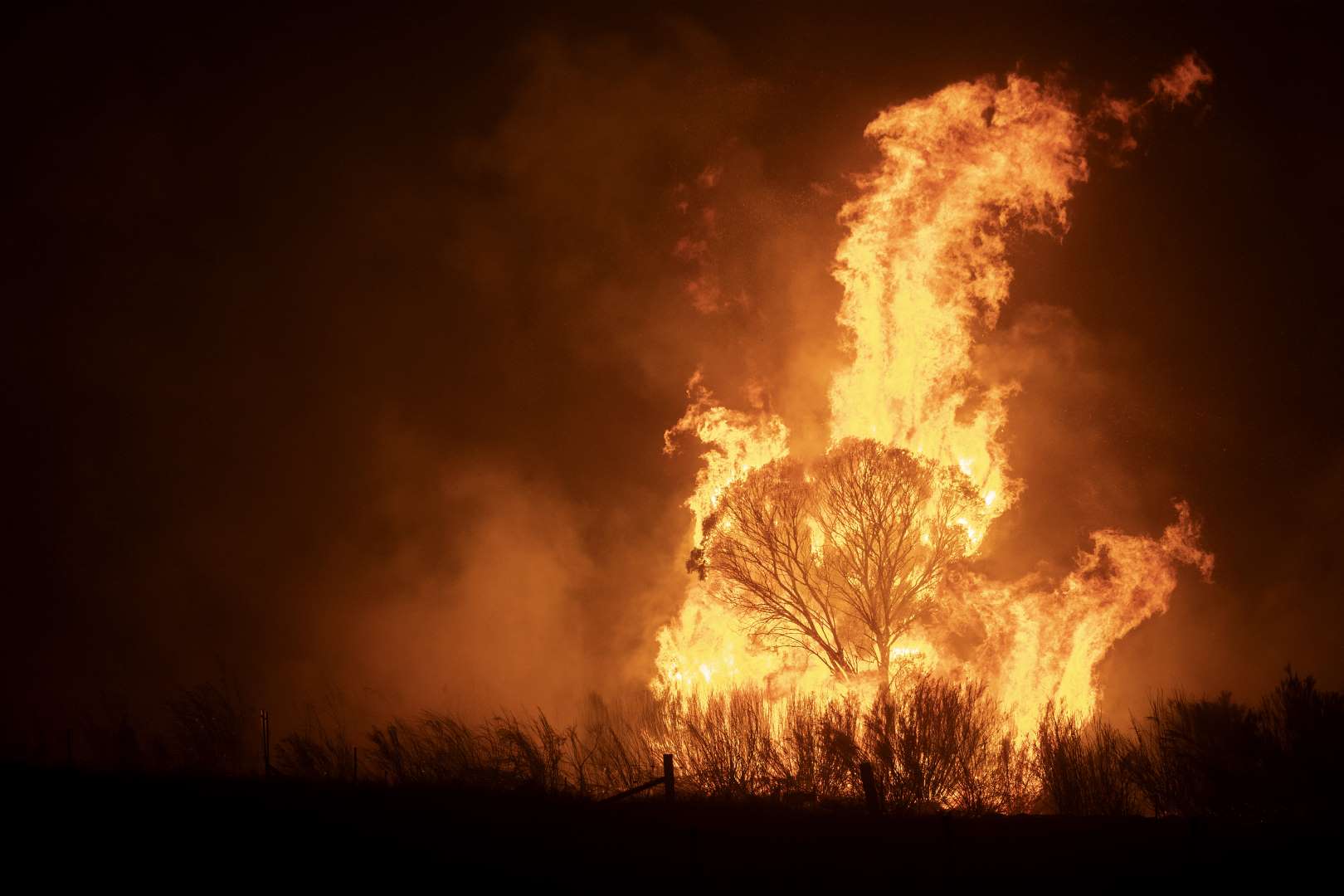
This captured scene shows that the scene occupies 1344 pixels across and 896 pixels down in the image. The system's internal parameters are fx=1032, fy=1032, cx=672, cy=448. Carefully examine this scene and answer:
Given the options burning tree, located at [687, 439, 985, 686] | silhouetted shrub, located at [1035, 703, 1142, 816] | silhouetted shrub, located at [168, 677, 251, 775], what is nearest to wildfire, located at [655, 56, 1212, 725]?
burning tree, located at [687, 439, 985, 686]

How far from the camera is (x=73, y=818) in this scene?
1459 cm

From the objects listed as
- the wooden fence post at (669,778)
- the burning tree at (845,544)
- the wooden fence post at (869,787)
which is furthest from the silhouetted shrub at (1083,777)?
the wooden fence post at (669,778)

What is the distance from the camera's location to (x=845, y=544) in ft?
73.5

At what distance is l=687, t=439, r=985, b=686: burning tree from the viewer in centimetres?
2184

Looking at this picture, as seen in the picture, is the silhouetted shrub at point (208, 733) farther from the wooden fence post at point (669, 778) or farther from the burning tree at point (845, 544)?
the wooden fence post at point (669, 778)

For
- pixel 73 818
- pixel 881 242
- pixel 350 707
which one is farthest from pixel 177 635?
pixel 881 242

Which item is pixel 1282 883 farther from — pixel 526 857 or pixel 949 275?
pixel 949 275

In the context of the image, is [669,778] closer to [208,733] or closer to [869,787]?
[869,787]

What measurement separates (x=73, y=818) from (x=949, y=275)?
19.6 m

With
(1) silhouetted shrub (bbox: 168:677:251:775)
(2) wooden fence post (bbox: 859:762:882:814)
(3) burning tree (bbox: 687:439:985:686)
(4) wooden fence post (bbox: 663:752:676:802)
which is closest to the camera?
(2) wooden fence post (bbox: 859:762:882:814)

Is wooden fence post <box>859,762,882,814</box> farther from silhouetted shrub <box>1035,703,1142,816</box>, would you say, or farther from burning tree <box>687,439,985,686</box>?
burning tree <box>687,439,985,686</box>

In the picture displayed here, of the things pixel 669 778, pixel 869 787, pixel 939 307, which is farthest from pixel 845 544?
pixel 669 778

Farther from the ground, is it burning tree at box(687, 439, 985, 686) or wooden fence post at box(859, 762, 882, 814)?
burning tree at box(687, 439, 985, 686)

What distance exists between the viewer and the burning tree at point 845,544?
21844mm
